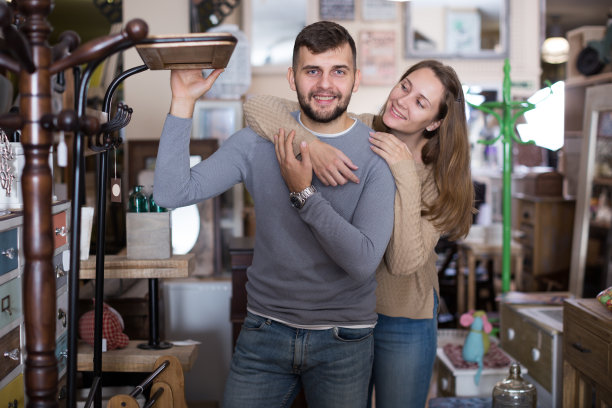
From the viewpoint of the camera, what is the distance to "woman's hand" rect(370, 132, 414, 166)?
4.96ft

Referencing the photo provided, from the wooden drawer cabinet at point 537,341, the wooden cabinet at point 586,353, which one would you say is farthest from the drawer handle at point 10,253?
the wooden drawer cabinet at point 537,341

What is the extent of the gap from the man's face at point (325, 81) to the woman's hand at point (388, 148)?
0.39ft

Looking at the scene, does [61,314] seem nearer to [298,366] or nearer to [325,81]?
[298,366]

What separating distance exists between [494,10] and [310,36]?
3958 millimetres

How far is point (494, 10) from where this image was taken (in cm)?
495

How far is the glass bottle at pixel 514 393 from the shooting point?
2.31 m

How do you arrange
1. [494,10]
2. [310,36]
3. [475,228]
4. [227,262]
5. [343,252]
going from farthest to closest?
[494,10] → [475,228] → [227,262] → [310,36] → [343,252]

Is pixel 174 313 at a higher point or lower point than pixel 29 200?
lower

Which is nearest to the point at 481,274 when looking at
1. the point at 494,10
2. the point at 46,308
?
the point at 494,10

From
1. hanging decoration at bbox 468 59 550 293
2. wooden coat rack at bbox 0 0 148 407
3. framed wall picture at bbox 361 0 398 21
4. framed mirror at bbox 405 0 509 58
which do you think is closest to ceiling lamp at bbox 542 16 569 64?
framed mirror at bbox 405 0 509 58

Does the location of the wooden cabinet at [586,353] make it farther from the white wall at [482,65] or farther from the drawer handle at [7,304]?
the white wall at [482,65]

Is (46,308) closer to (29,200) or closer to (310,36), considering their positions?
(29,200)

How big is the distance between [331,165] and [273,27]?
354 centimetres

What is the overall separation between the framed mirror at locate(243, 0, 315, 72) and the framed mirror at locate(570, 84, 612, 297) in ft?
7.10
